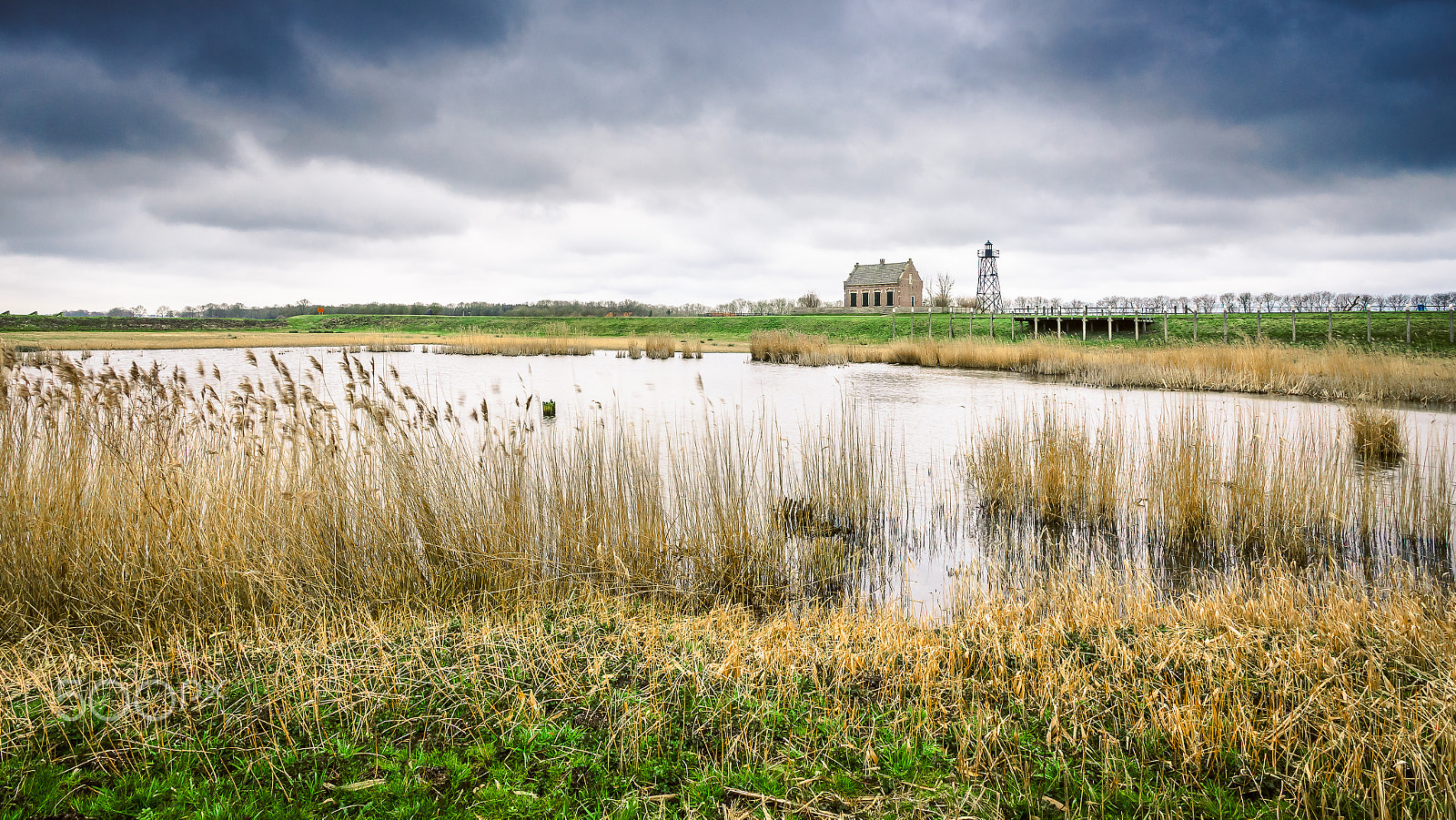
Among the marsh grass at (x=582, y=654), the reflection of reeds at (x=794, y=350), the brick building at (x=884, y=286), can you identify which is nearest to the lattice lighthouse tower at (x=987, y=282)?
the brick building at (x=884, y=286)

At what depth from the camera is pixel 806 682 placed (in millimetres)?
3512

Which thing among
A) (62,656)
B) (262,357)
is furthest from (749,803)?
(262,357)

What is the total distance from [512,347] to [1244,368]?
27.3 metres

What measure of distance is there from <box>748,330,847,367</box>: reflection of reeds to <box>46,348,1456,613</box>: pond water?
106 centimetres

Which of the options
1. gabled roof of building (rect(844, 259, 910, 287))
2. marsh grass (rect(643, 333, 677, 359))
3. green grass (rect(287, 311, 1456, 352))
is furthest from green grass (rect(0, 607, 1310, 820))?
gabled roof of building (rect(844, 259, 910, 287))

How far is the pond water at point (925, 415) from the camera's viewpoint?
6273mm

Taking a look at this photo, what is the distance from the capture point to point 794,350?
94.5 ft

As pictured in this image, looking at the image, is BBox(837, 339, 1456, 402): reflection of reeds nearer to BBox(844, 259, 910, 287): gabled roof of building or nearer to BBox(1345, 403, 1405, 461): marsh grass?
BBox(1345, 403, 1405, 461): marsh grass

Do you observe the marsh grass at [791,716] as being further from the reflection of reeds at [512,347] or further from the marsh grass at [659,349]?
the reflection of reeds at [512,347]

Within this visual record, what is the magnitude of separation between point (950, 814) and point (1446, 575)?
591 cm

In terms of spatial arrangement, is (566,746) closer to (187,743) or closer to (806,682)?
(806,682)

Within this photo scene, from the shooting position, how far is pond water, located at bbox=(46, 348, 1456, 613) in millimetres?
6273

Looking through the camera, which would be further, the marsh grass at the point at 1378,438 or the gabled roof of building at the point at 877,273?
the gabled roof of building at the point at 877,273

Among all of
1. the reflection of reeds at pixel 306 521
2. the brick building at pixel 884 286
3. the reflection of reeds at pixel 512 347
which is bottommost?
the reflection of reeds at pixel 306 521
